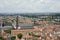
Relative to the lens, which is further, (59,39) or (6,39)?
(6,39)

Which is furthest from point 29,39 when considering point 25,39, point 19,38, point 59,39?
point 59,39

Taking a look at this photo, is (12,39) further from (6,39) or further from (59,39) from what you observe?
(59,39)

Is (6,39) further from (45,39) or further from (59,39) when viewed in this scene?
(59,39)

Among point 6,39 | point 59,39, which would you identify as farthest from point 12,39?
point 59,39

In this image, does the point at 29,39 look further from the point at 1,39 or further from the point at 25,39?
the point at 1,39

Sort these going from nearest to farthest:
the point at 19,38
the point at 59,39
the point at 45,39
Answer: the point at 59,39 < the point at 45,39 < the point at 19,38

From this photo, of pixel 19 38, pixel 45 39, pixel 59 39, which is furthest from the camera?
pixel 19 38

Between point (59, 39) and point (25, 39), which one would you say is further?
point (25, 39)
